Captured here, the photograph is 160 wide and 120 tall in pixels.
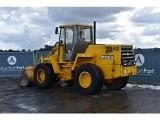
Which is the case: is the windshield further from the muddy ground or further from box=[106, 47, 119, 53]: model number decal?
the muddy ground

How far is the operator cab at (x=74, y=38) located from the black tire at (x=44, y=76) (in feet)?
3.00

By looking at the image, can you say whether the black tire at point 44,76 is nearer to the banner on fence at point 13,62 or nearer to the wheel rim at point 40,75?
the wheel rim at point 40,75

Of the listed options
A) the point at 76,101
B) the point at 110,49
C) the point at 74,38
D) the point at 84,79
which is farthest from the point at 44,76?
the point at 110,49

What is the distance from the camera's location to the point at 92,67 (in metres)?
10.9

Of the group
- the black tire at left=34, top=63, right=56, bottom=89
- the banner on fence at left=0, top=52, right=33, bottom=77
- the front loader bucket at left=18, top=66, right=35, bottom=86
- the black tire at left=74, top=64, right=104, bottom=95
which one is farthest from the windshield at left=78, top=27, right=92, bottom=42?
the banner on fence at left=0, top=52, right=33, bottom=77

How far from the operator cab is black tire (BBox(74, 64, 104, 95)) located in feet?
3.92

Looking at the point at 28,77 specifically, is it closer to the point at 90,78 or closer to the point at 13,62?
the point at 90,78

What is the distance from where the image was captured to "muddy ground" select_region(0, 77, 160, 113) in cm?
869

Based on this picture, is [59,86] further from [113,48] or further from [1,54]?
[1,54]

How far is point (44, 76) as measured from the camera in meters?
13.0

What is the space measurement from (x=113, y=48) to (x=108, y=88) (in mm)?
2350

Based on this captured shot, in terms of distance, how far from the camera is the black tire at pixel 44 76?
12688mm

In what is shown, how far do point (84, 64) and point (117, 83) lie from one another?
187 centimetres

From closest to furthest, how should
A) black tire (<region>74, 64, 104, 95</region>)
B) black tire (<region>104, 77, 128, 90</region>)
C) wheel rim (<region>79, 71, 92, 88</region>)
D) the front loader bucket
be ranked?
black tire (<region>74, 64, 104, 95</region>) → wheel rim (<region>79, 71, 92, 88</region>) → black tire (<region>104, 77, 128, 90</region>) → the front loader bucket
